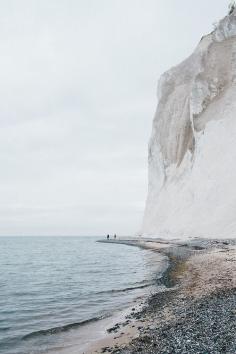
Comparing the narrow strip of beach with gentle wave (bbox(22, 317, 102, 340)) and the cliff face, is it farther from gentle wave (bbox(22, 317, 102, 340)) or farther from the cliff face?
the cliff face

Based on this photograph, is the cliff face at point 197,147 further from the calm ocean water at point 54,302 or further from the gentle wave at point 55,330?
the gentle wave at point 55,330

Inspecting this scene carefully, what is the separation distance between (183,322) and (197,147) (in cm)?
4895

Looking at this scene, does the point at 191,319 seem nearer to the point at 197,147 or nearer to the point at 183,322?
the point at 183,322

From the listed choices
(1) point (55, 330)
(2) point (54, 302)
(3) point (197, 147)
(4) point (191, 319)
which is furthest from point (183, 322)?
(3) point (197, 147)

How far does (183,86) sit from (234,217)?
116 feet

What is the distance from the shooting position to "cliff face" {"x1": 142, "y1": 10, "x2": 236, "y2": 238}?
49562mm

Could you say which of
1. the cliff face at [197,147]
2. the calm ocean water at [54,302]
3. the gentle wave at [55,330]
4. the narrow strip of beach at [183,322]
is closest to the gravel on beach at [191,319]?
the narrow strip of beach at [183,322]

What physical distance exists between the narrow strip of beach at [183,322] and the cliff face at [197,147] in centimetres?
2556

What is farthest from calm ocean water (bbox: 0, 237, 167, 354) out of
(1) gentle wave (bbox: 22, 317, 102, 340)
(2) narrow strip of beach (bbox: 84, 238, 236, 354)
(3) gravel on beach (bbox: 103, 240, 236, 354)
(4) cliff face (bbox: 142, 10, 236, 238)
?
(4) cliff face (bbox: 142, 10, 236, 238)

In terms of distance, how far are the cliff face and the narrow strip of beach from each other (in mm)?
25556

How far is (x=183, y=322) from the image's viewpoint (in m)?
11.3

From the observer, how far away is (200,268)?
2344 centimetres

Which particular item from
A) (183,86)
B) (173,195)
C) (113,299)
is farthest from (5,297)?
(183,86)

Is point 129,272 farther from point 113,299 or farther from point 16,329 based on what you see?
point 16,329
